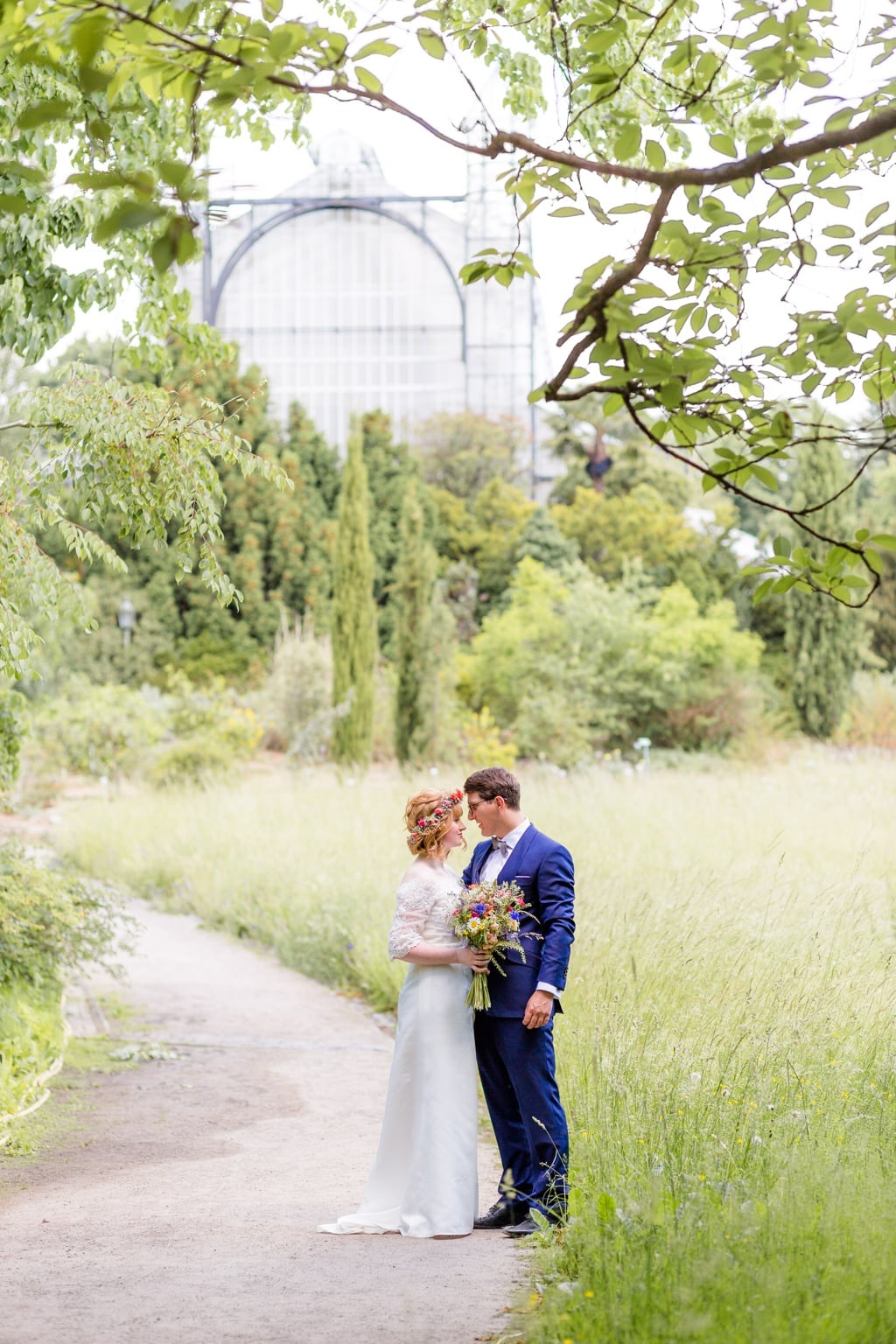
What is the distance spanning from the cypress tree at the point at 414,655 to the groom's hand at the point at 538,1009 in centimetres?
1740

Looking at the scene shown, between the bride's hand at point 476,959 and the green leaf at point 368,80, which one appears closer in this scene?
the green leaf at point 368,80

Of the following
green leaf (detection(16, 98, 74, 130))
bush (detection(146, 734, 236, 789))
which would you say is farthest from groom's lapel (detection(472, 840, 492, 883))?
bush (detection(146, 734, 236, 789))

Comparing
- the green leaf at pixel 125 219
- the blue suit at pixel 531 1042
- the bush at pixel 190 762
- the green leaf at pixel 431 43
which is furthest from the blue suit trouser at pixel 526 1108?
the bush at pixel 190 762

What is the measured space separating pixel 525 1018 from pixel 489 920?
1.17 feet

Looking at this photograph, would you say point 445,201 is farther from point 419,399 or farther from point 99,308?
point 99,308

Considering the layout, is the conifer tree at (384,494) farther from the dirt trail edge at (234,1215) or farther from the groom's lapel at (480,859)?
the groom's lapel at (480,859)

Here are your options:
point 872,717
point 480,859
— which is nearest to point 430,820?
point 480,859

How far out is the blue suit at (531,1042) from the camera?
485cm

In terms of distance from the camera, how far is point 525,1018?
485 centimetres

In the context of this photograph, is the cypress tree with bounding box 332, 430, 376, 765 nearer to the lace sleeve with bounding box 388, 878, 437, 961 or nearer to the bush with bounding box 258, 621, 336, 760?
the bush with bounding box 258, 621, 336, 760

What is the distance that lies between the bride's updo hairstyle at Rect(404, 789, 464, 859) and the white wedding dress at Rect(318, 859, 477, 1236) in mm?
79

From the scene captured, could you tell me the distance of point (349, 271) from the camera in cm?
3559

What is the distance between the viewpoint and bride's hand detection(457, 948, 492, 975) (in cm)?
491

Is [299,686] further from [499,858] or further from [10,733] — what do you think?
[499,858]
